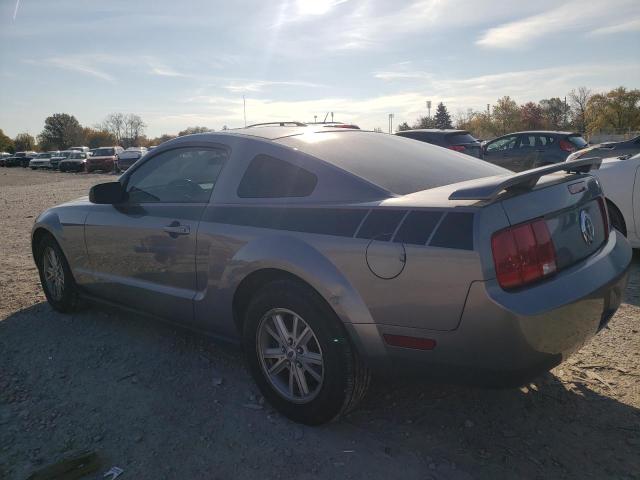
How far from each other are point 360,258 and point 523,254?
2.33 feet

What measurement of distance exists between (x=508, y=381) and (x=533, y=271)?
48 centimetres

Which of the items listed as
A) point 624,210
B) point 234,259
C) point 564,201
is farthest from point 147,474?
point 624,210

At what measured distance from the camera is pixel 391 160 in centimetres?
309

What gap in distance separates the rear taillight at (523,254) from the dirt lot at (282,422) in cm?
89

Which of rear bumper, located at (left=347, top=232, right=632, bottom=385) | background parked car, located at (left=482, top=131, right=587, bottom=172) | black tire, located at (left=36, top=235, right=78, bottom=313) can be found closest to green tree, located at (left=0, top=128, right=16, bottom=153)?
background parked car, located at (left=482, top=131, right=587, bottom=172)

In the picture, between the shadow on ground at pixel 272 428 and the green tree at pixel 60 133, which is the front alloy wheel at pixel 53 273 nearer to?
the shadow on ground at pixel 272 428

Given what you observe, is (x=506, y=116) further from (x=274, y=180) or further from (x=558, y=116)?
(x=274, y=180)

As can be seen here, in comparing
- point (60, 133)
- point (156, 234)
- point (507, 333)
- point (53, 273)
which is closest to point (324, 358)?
point (507, 333)

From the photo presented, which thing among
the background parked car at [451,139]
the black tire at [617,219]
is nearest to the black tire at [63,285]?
the black tire at [617,219]

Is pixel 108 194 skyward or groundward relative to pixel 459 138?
groundward

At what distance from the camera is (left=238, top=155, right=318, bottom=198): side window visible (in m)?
2.87

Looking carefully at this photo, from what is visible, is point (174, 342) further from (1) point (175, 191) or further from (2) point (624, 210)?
(2) point (624, 210)

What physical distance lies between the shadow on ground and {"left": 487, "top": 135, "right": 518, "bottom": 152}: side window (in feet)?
42.4

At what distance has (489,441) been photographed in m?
2.62
